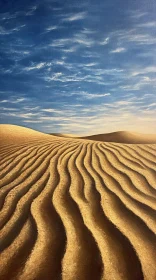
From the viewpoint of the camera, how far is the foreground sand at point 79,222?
2008 millimetres

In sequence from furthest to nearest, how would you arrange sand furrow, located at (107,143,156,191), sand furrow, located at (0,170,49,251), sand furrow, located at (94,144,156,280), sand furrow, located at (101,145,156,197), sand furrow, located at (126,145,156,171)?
sand furrow, located at (126,145,156,171) → sand furrow, located at (107,143,156,191) → sand furrow, located at (101,145,156,197) → sand furrow, located at (0,170,49,251) → sand furrow, located at (94,144,156,280)

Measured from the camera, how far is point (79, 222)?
2.67 metres

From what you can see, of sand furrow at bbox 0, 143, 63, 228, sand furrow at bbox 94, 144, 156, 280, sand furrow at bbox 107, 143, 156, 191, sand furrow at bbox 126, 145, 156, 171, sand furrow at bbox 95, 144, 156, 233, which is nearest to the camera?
sand furrow at bbox 94, 144, 156, 280

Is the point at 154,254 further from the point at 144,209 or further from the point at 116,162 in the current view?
the point at 116,162

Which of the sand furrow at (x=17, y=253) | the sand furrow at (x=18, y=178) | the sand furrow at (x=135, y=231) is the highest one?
the sand furrow at (x=18, y=178)

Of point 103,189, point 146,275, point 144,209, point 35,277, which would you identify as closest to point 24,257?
point 35,277

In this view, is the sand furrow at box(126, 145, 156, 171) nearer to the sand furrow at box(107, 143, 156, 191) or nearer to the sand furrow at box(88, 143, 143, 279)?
the sand furrow at box(107, 143, 156, 191)

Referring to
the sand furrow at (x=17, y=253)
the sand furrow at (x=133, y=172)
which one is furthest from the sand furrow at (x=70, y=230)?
the sand furrow at (x=133, y=172)

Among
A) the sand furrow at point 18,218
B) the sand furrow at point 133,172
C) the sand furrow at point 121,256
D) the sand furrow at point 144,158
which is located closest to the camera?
the sand furrow at point 121,256

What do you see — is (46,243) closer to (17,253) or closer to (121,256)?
(17,253)

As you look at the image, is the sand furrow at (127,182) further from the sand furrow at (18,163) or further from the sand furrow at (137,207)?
the sand furrow at (18,163)

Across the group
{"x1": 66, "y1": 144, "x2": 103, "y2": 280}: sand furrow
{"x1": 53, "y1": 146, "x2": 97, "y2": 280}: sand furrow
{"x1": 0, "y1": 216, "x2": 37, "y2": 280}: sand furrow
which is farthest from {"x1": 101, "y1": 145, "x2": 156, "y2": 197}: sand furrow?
{"x1": 0, "y1": 216, "x2": 37, "y2": 280}: sand furrow

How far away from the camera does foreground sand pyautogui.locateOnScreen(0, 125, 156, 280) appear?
Answer: 2.01 meters

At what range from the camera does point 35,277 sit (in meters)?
1.93
